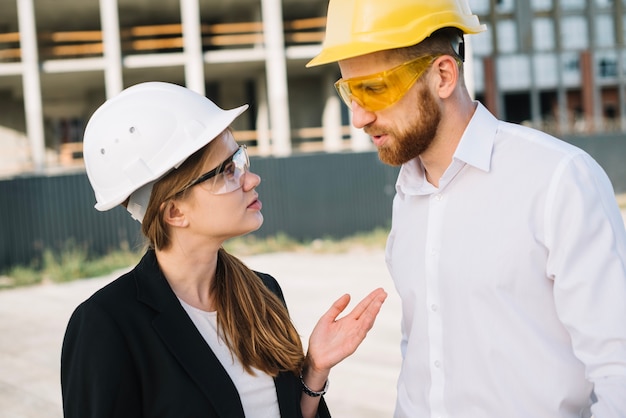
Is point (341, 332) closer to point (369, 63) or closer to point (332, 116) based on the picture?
point (369, 63)

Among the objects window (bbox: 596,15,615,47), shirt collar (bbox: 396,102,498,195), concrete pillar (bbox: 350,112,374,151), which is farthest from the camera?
window (bbox: 596,15,615,47)

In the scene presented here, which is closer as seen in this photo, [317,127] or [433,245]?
[433,245]

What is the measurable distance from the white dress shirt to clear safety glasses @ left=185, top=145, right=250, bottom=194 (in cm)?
59

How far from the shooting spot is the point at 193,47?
23.9 m

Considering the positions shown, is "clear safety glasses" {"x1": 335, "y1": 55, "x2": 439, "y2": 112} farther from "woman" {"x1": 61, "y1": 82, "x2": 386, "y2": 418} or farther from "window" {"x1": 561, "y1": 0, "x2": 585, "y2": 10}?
"window" {"x1": 561, "y1": 0, "x2": 585, "y2": 10}

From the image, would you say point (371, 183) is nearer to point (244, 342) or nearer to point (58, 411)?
point (58, 411)

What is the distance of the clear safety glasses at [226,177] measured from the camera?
8.37 feet

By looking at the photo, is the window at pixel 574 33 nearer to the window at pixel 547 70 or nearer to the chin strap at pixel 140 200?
the window at pixel 547 70

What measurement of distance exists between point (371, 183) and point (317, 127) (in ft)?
31.6

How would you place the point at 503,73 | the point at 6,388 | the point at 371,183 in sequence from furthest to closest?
the point at 503,73, the point at 371,183, the point at 6,388

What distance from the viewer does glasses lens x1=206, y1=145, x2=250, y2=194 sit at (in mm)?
2570

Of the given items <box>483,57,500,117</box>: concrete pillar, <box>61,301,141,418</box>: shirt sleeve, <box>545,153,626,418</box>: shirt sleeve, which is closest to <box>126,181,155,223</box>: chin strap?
<box>61,301,141,418</box>: shirt sleeve

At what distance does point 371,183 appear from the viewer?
19312 mm

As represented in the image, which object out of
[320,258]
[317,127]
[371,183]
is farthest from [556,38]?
[320,258]
